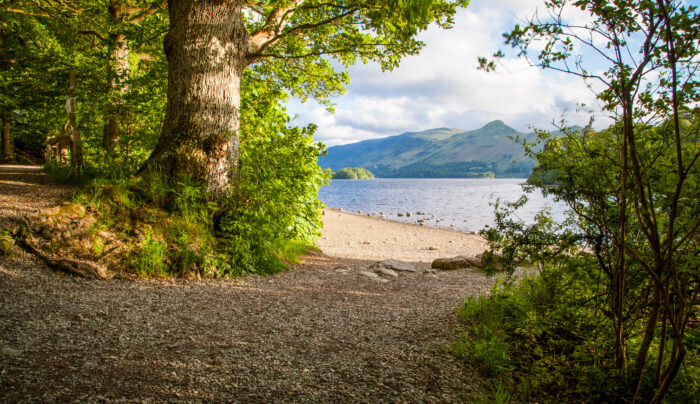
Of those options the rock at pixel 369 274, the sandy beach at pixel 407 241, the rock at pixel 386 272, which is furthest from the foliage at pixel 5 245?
the sandy beach at pixel 407 241

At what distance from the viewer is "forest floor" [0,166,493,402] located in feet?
8.88

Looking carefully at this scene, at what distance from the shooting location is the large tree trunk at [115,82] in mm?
10234

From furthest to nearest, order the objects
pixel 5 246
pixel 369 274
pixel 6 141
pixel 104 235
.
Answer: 1. pixel 6 141
2. pixel 369 274
3. pixel 104 235
4. pixel 5 246

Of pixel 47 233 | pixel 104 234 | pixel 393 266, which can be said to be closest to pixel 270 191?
pixel 104 234

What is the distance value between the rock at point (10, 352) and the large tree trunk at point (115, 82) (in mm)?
8526

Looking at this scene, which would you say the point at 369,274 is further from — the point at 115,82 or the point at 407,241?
the point at 407,241

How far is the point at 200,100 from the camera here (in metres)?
6.57

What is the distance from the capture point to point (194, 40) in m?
6.59

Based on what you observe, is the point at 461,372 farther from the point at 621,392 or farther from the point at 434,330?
the point at 621,392

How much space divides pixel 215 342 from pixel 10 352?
1510 mm

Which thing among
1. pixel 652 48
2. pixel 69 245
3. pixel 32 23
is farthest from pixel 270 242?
pixel 32 23

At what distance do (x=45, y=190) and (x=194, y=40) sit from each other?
16.7ft

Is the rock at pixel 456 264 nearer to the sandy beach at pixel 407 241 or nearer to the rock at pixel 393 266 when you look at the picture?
the rock at pixel 393 266

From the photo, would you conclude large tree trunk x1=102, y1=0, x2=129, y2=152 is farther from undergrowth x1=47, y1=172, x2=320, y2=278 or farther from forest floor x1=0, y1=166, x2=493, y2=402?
forest floor x1=0, y1=166, x2=493, y2=402
